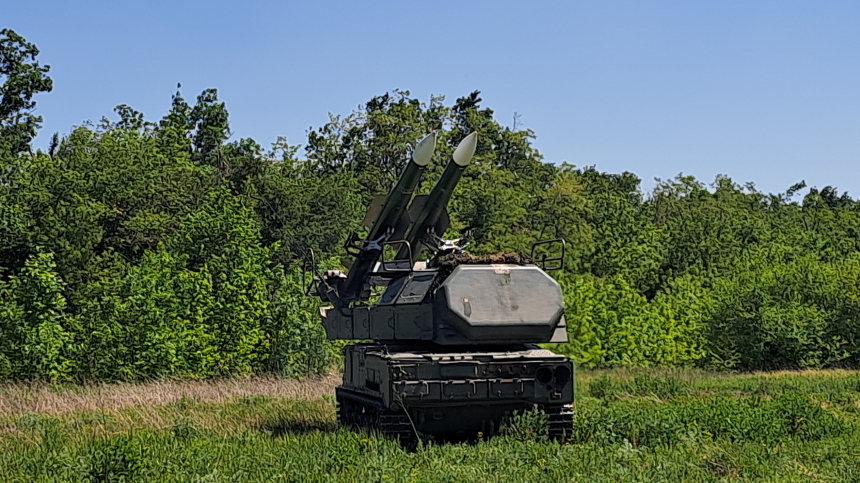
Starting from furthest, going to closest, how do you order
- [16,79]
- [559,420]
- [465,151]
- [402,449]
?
1. [16,79]
2. [465,151]
3. [559,420]
4. [402,449]

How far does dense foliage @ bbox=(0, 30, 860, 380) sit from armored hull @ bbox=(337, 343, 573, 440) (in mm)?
13032

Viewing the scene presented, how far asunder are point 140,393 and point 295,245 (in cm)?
1966

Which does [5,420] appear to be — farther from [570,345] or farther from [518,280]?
[570,345]

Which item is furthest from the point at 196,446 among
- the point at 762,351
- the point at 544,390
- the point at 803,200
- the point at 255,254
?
the point at 803,200

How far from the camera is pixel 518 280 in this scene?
1262cm

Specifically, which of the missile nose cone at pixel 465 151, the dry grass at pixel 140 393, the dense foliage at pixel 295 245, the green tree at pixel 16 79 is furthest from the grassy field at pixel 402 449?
the green tree at pixel 16 79

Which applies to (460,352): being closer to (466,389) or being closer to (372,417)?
(466,389)

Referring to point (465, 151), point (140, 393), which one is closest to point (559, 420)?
point (465, 151)

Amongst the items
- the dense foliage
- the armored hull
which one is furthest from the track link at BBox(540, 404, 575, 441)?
the dense foliage

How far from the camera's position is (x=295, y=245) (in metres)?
39.6

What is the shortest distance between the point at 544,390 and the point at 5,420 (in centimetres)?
817

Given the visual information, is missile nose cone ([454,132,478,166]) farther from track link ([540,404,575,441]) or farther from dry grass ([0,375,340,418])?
dry grass ([0,375,340,418])

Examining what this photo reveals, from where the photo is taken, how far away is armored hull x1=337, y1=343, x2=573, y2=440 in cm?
1155

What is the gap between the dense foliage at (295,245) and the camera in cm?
2475
